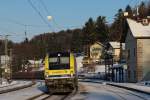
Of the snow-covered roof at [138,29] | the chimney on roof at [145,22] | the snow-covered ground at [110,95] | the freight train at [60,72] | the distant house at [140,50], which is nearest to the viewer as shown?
the snow-covered ground at [110,95]

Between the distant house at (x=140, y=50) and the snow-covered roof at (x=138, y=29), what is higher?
the snow-covered roof at (x=138, y=29)

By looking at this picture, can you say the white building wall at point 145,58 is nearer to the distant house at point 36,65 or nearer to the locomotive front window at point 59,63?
the locomotive front window at point 59,63

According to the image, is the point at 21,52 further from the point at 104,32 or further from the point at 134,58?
the point at 134,58

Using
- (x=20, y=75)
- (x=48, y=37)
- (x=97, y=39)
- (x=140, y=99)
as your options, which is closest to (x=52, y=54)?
(x=140, y=99)

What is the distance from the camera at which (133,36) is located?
7138 cm

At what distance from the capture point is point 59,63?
3569 centimetres

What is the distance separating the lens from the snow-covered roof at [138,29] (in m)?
70.6

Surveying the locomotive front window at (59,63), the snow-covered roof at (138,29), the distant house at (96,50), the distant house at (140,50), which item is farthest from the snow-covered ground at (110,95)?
the distant house at (96,50)

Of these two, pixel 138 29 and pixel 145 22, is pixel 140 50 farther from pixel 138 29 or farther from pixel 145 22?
pixel 145 22

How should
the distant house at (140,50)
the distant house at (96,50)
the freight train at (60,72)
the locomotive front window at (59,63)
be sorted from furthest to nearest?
1. the distant house at (96,50)
2. the distant house at (140,50)
3. the locomotive front window at (59,63)
4. the freight train at (60,72)

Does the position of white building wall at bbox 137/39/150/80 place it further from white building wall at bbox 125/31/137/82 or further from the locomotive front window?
the locomotive front window

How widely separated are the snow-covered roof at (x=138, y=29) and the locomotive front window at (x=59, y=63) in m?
36.3

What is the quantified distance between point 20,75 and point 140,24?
48837mm

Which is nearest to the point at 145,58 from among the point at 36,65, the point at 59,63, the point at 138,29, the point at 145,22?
the point at 138,29
